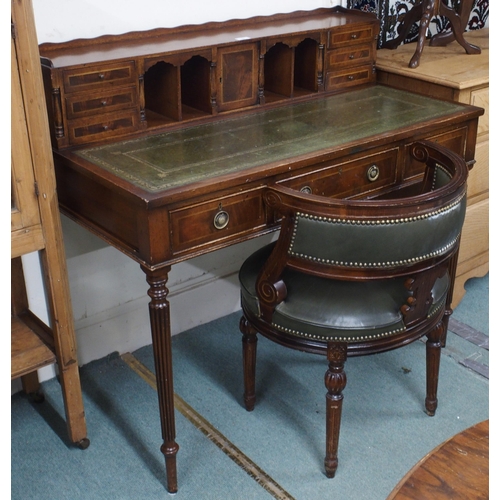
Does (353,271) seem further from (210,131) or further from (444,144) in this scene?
(444,144)

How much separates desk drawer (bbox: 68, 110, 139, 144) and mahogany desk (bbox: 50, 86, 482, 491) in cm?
6

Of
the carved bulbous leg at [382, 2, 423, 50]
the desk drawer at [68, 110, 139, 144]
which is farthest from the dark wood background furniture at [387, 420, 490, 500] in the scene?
the carved bulbous leg at [382, 2, 423, 50]

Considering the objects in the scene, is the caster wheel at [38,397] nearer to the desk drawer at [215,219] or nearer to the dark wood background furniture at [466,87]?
the desk drawer at [215,219]

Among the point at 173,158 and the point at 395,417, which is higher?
the point at 173,158

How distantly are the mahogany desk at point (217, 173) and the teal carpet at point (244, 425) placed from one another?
0.23 metres

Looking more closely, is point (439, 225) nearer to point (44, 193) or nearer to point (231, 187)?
point (231, 187)

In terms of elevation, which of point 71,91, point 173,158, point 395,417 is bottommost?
point 395,417

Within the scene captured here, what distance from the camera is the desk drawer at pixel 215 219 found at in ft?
6.63

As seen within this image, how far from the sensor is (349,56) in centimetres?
289

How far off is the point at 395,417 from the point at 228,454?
66 centimetres

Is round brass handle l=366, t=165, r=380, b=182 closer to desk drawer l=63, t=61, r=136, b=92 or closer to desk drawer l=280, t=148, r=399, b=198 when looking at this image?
desk drawer l=280, t=148, r=399, b=198

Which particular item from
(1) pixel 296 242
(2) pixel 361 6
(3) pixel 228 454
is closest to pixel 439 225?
(1) pixel 296 242

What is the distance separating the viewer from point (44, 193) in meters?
2.12

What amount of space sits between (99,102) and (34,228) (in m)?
0.45
